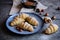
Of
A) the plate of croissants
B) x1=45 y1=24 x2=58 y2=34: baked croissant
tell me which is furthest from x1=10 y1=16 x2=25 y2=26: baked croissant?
x1=45 y1=24 x2=58 y2=34: baked croissant

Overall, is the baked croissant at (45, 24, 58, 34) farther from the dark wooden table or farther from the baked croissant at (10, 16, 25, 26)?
A: the baked croissant at (10, 16, 25, 26)

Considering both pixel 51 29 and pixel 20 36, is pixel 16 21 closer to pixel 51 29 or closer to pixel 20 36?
pixel 20 36

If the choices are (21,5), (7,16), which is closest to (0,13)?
(7,16)

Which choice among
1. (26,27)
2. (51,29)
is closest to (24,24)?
(26,27)

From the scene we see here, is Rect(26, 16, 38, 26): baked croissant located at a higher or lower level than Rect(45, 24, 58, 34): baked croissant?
higher

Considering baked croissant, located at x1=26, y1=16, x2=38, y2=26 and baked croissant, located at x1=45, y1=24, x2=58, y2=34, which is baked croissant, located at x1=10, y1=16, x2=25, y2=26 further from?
baked croissant, located at x1=45, y1=24, x2=58, y2=34

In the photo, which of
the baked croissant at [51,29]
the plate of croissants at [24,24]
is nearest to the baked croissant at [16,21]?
the plate of croissants at [24,24]

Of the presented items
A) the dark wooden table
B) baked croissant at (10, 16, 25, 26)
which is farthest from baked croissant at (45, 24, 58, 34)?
baked croissant at (10, 16, 25, 26)

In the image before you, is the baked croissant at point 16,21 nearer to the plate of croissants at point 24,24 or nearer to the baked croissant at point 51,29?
the plate of croissants at point 24,24
